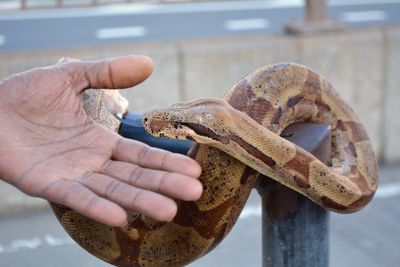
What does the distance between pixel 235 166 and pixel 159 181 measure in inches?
10.9

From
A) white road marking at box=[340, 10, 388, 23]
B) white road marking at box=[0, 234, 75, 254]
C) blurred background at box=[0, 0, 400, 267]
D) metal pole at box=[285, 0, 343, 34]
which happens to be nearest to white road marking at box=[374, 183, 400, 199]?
blurred background at box=[0, 0, 400, 267]

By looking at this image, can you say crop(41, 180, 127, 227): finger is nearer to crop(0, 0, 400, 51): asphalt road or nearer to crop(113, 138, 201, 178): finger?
crop(113, 138, 201, 178): finger

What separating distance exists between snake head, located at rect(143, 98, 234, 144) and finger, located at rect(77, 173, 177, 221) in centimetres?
19

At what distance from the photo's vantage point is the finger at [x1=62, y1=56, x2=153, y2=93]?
1.81 meters

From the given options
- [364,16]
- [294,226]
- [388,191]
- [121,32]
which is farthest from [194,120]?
[364,16]

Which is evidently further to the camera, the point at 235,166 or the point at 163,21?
the point at 163,21

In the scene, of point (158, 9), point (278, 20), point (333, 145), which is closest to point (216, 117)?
point (333, 145)

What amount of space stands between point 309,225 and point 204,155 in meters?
0.32

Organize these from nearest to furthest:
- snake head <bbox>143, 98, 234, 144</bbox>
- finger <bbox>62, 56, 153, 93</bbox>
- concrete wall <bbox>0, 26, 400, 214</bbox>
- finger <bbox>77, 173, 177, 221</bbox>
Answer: finger <bbox>77, 173, 177, 221</bbox>, snake head <bbox>143, 98, 234, 144</bbox>, finger <bbox>62, 56, 153, 93</bbox>, concrete wall <bbox>0, 26, 400, 214</bbox>

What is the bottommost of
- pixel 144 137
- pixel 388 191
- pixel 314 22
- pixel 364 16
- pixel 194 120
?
pixel 364 16

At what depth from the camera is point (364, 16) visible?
12.0m

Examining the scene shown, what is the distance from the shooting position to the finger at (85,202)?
5.08ft

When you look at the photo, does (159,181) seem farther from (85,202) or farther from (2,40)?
(2,40)

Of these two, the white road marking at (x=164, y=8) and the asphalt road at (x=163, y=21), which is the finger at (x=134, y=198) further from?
the white road marking at (x=164, y=8)
